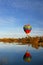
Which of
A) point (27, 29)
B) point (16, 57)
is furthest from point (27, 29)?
point (16, 57)

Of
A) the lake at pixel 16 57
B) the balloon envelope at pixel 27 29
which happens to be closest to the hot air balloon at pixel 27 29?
the balloon envelope at pixel 27 29

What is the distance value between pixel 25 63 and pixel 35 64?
98 centimetres

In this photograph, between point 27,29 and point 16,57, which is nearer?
point 16,57

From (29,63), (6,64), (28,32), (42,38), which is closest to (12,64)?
(6,64)

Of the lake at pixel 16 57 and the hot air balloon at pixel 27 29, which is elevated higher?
the hot air balloon at pixel 27 29

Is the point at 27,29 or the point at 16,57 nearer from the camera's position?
the point at 16,57

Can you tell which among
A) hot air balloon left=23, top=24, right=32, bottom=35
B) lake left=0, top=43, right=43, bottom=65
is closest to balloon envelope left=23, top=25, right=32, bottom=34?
hot air balloon left=23, top=24, right=32, bottom=35

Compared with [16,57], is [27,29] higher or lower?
higher

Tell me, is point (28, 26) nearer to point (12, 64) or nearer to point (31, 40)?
point (31, 40)

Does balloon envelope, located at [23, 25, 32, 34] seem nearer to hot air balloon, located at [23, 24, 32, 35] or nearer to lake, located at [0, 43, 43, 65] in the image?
hot air balloon, located at [23, 24, 32, 35]

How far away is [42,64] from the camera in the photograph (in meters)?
15.1

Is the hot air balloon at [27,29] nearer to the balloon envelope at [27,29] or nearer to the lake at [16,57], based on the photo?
the balloon envelope at [27,29]

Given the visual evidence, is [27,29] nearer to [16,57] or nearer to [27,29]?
[27,29]

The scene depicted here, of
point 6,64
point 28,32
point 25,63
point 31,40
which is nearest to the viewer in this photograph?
point 6,64
